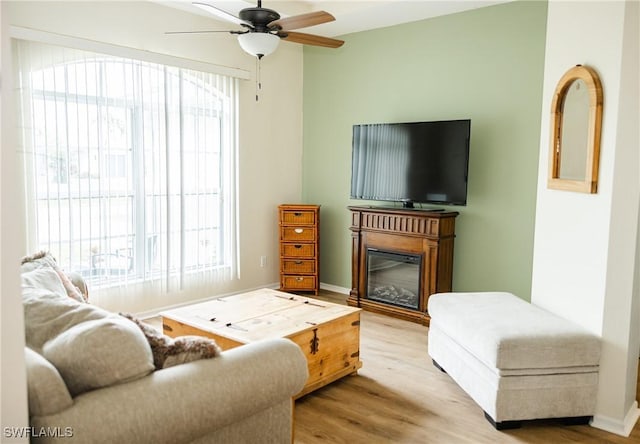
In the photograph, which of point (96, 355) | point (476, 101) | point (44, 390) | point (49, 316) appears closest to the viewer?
point (44, 390)

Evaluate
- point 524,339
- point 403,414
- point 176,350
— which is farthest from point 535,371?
point 176,350

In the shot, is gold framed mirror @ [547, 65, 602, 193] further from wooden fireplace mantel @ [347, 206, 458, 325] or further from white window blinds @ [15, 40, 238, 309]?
white window blinds @ [15, 40, 238, 309]

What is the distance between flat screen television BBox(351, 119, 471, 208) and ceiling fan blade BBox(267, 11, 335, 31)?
1841 millimetres

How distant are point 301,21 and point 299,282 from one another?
3086 mm

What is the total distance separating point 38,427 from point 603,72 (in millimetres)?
2862

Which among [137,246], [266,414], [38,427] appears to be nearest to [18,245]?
[38,427]

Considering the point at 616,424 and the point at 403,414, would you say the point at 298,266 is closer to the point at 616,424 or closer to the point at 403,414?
the point at 403,414

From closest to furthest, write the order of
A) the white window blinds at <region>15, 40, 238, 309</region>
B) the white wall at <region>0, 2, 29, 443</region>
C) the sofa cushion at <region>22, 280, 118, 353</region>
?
1. the white wall at <region>0, 2, 29, 443</region>
2. the sofa cushion at <region>22, 280, 118, 353</region>
3. the white window blinds at <region>15, 40, 238, 309</region>

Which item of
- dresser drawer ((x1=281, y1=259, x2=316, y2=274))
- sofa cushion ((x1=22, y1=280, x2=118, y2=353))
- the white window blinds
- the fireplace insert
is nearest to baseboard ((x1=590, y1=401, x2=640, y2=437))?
the fireplace insert

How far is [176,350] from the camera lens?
1736 mm

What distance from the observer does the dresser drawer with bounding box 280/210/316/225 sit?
5414 millimetres

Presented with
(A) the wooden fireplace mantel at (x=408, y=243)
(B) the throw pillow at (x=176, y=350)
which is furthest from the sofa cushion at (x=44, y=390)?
(A) the wooden fireplace mantel at (x=408, y=243)

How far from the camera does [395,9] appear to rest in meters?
4.52

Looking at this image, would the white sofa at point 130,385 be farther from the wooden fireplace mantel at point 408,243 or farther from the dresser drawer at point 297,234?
the dresser drawer at point 297,234
